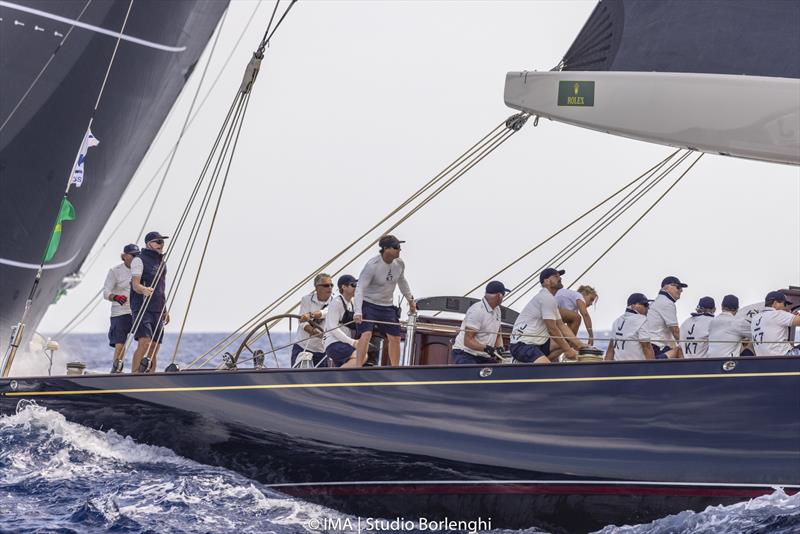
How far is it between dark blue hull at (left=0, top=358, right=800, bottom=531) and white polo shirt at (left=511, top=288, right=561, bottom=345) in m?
0.78

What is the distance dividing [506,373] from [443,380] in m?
0.36

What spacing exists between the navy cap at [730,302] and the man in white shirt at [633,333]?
536mm

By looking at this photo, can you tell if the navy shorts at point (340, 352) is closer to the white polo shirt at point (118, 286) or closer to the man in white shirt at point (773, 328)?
the white polo shirt at point (118, 286)

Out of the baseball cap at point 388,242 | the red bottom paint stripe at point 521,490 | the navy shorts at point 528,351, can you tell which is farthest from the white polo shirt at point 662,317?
the red bottom paint stripe at point 521,490

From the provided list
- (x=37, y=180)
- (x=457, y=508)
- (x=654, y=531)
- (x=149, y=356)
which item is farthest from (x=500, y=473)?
(x=37, y=180)

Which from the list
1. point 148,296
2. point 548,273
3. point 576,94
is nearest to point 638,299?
point 548,273

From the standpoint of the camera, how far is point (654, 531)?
6.95 metres

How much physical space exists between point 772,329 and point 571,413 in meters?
1.53

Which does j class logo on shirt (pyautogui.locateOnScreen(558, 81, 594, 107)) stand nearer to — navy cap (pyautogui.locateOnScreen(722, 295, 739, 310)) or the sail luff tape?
navy cap (pyautogui.locateOnScreen(722, 295, 739, 310))

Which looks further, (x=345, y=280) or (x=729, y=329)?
(x=345, y=280)

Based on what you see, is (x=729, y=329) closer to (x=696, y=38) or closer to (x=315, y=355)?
(x=696, y=38)

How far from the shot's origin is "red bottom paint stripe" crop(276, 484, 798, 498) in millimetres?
6910

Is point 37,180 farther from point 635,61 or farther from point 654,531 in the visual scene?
point 654,531

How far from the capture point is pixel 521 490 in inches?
286
